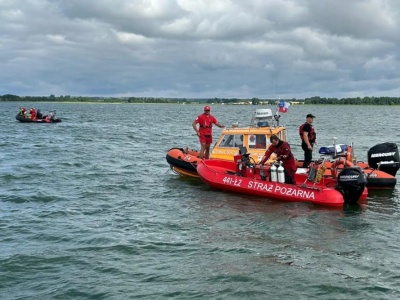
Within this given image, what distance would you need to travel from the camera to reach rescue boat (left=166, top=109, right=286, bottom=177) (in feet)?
49.5

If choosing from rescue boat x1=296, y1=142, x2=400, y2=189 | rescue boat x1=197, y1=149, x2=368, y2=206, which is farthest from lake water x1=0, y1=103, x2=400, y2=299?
rescue boat x1=296, y1=142, x2=400, y2=189

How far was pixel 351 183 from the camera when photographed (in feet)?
40.7

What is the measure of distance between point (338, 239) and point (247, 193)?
13.3 feet

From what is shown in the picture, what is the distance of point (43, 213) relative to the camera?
11727 mm

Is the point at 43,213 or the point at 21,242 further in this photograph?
the point at 43,213

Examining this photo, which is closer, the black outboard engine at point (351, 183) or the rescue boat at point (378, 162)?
the black outboard engine at point (351, 183)

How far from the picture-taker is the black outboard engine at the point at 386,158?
1441cm

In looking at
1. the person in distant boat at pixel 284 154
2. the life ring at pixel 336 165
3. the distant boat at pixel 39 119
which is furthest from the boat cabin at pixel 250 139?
the distant boat at pixel 39 119

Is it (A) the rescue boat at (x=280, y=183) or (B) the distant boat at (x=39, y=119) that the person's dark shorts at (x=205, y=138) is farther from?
(B) the distant boat at (x=39, y=119)

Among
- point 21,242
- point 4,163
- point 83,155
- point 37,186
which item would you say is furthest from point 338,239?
point 83,155

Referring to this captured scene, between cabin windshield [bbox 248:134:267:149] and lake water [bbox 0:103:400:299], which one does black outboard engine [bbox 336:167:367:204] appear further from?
cabin windshield [bbox 248:134:267:149]

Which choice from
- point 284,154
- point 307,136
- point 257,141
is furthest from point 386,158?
point 257,141

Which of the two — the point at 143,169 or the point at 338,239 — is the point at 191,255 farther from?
the point at 143,169

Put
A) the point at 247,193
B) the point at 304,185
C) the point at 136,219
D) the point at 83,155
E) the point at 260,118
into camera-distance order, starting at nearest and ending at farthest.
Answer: the point at 136,219 < the point at 304,185 < the point at 247,193 < the point at 260,118 < the point at 83,155
